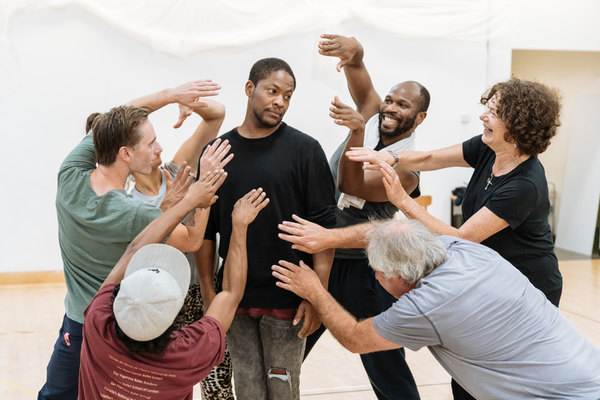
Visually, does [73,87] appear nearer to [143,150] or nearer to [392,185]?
[143,150]

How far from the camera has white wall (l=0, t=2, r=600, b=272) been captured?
686cm

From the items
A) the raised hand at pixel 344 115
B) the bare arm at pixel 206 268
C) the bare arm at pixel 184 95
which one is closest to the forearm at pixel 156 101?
the bare arm at pixel 184 95

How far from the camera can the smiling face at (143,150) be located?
237cm

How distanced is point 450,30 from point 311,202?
6.22 meters

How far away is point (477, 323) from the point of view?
6.64 ft

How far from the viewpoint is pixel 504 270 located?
7.13 ft

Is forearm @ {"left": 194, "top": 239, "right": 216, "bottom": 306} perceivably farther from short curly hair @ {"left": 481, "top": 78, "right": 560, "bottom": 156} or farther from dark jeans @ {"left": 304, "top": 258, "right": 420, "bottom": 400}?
short curly hair @ {"left": 481, "top": 78, "right": 560, "bottom": 156}

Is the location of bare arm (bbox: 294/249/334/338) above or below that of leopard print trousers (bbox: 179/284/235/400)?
above

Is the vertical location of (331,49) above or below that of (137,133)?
above

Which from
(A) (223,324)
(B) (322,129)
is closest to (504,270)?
(A) (223,324)

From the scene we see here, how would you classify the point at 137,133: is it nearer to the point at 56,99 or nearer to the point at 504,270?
the point at 504,270

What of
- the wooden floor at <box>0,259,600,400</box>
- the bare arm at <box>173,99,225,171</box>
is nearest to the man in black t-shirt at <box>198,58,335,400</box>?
the bare arm at <box>173,99,225,171</box>

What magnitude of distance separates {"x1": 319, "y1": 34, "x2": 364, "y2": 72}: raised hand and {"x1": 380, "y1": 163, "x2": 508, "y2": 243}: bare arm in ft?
1.89

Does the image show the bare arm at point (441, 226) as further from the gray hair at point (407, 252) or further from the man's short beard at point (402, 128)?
the man's short beard at point (402, 128)
